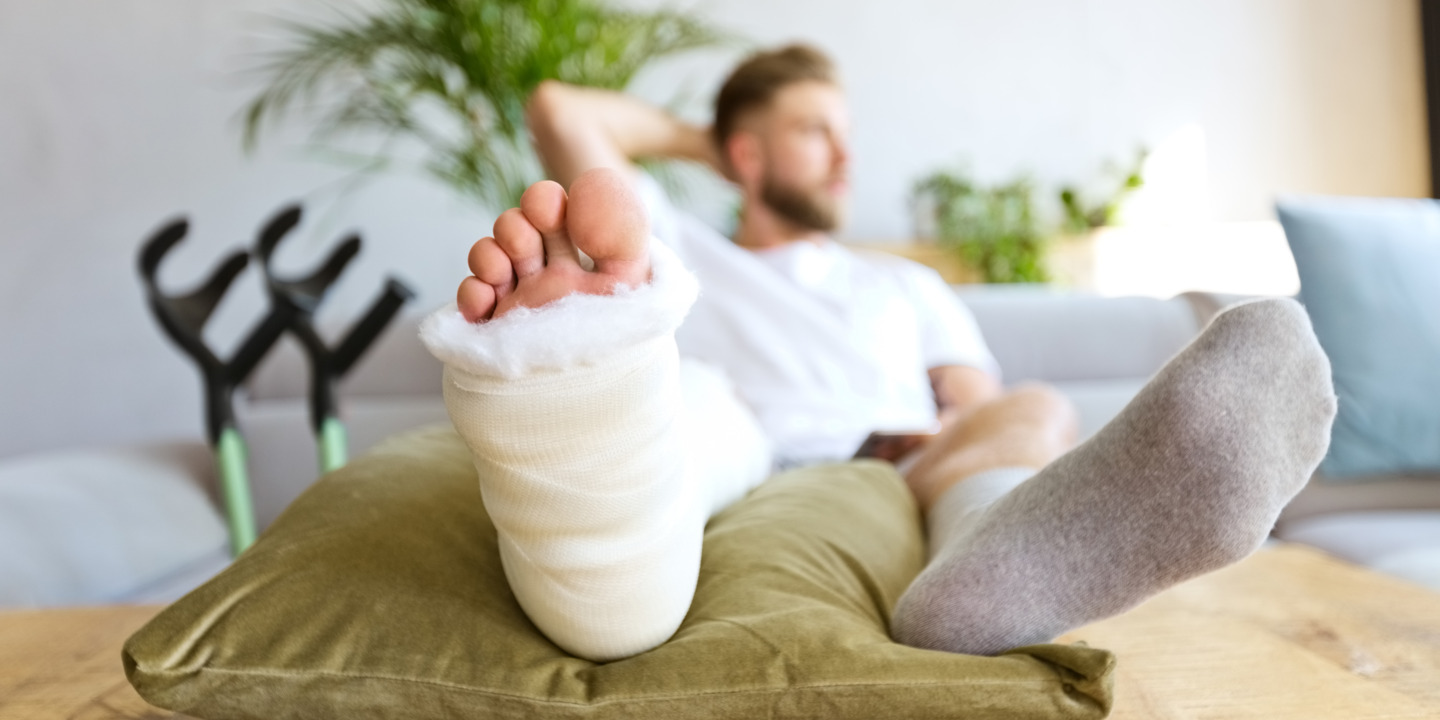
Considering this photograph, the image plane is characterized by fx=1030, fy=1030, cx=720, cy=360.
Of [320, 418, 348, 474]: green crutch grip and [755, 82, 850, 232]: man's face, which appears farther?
[755, 82, 850, 232]: man's face

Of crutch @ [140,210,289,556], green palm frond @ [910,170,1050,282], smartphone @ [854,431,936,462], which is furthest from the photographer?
green palm frond @ [910,170,1050,282]

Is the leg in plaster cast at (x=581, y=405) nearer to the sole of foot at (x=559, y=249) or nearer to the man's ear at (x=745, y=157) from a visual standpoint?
the sole of foot at (x=559, y=249)

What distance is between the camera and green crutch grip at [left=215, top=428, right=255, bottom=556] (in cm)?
136

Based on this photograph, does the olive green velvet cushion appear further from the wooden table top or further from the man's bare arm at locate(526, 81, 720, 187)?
the man's bare arm at locate(526, 81, 720, 187)

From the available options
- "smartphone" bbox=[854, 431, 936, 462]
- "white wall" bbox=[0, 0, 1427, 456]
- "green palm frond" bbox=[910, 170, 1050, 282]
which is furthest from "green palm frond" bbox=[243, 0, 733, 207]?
"smartphone" bbox=[854, 431, 936, 462]

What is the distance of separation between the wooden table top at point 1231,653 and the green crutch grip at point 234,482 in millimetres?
534

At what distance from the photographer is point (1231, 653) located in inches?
25.8

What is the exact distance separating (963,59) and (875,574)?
103 inches

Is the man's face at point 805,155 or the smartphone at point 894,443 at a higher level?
the man's face at point 805,155

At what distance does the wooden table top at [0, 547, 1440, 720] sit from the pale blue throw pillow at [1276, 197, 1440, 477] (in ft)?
1.84

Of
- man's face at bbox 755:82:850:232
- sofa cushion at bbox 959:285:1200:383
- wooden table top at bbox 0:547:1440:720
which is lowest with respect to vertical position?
sofa cushion at bbox 959:285:1200:383

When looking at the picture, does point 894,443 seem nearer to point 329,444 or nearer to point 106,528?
point 329,444

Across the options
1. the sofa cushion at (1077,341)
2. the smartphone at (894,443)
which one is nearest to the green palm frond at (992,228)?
the sofa cushion at (1077,341)

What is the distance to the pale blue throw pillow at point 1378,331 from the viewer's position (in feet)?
4.43
